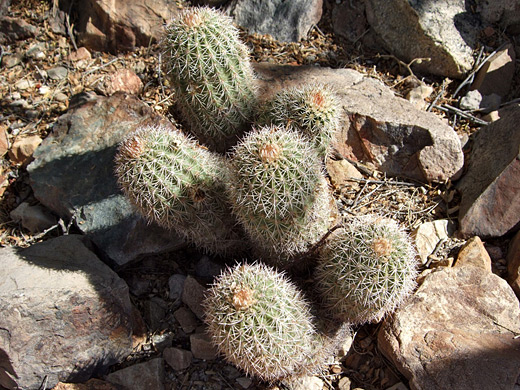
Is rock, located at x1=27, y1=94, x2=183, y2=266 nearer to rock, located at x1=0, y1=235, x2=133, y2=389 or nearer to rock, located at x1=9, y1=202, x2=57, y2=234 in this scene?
rock, located at x1=9, y1=202, x2=57, y2=234

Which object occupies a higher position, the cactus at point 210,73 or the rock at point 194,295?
the cactus at point 210,73

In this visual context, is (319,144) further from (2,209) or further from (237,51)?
(2,209)

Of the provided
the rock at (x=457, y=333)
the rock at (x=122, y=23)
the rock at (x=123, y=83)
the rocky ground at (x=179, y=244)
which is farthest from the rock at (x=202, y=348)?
the rock at (x=122, y=23)

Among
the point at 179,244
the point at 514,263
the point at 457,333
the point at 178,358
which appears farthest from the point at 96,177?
the point at 514,263

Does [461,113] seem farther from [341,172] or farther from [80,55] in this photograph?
[80,55]

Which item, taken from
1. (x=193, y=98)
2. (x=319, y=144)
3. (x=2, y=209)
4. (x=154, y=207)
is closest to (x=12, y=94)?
(x=2, y=209)

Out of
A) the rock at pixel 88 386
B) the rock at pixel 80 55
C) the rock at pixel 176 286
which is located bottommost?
the rock at pixel 88 386

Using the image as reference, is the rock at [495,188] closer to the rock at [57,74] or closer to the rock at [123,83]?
the rock at [123,83]
